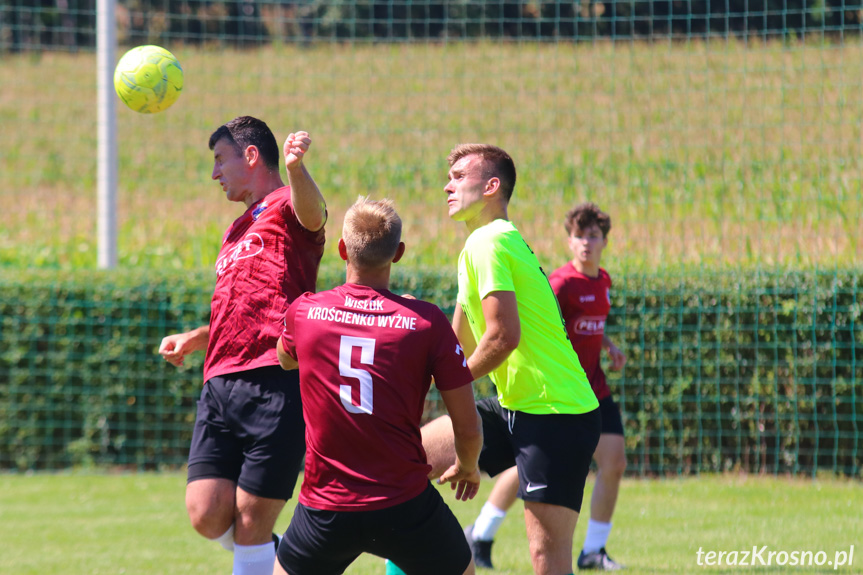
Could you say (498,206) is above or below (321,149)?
below

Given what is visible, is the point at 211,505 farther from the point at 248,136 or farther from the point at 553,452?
the point at 248,136

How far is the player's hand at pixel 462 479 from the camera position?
3.16 metres

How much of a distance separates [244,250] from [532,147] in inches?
432

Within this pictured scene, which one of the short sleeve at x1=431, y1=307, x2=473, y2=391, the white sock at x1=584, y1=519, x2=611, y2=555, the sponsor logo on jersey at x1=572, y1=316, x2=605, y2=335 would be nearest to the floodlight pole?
the sponsor logo on jersey at x1=572, y1=316, x2=605, y2=335

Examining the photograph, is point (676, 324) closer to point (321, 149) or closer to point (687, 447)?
point (687, 447)

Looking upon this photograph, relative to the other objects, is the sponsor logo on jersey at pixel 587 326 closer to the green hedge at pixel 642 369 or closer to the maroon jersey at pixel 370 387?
the green hedge at pixel 642 369

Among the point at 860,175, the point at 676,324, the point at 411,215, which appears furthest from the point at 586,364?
the point at 411,215

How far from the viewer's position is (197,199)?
15.5 m

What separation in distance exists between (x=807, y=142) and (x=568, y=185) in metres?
3.36

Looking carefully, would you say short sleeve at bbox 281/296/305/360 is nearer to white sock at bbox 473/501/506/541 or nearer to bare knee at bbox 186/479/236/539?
bare knee at bbox 186/479/236/539

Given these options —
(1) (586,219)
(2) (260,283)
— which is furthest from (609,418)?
(2) (260,283)

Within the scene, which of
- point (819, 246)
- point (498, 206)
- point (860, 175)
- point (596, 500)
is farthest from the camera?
point (860, 175)

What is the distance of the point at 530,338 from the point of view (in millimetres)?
3693

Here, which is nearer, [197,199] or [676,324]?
[676,324]
